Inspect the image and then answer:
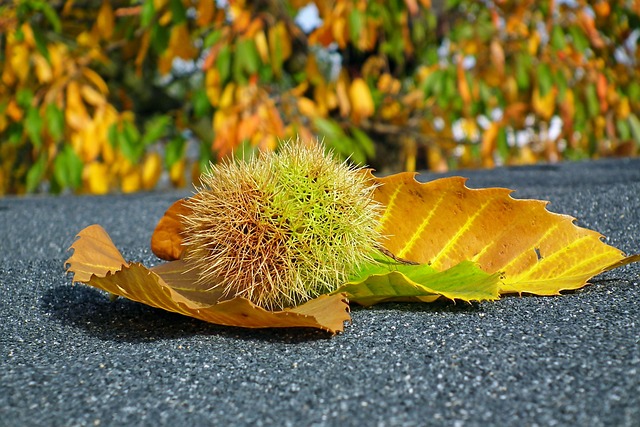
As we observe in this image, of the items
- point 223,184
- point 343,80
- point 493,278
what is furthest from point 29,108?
point 493,278

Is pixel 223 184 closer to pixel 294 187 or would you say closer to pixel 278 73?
pixel 294 187

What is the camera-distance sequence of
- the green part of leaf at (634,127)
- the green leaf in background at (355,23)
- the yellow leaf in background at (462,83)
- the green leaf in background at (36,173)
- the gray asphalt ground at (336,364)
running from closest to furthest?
the gray asphalt ground at (336,364), the green leaf in background at (355,23), the green leaf in background at (36,173), the yellow leaf in background at (462,83), the green part of leaf at (634,127)

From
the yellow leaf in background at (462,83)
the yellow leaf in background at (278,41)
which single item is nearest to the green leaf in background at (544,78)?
the yellow leaf in background at (462,83)

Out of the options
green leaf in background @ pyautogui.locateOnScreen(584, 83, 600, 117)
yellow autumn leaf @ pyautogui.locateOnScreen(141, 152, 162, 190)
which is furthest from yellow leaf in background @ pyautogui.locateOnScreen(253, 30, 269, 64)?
green leaf in background @ pyautogui.locateOnScreen(584, 83, 600, 117)

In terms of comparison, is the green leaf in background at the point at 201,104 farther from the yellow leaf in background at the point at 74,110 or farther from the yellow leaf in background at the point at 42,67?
the yellow leaf in background at the point at 42,67

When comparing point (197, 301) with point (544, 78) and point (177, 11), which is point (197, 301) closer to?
point (177, 11)

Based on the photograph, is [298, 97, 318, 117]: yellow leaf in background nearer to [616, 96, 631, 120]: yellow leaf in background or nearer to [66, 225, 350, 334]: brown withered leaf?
[616, 96, 631, 120]: yellow leaf in background
